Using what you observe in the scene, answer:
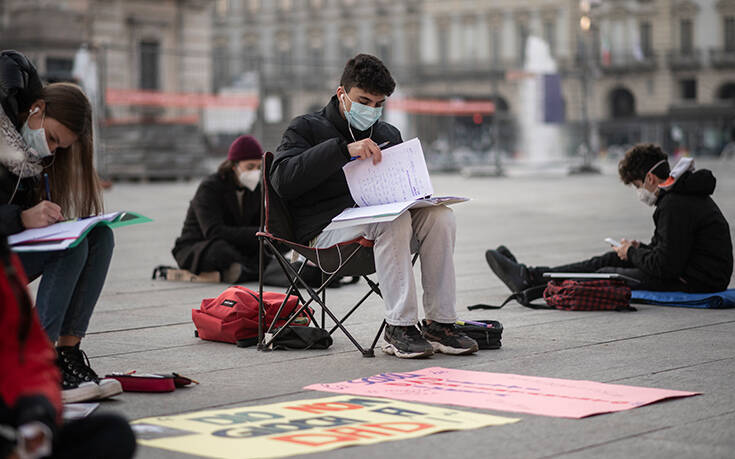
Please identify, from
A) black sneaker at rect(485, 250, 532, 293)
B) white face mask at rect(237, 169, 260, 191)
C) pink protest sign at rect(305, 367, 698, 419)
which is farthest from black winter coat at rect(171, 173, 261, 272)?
pink protest sign at rect(305, 367, 698, 419)

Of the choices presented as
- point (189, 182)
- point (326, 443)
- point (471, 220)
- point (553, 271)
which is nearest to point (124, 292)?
point (553, 271)

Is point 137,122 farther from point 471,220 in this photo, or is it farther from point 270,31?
point 270,31

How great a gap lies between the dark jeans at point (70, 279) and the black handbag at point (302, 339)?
137cm

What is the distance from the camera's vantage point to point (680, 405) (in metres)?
4.11

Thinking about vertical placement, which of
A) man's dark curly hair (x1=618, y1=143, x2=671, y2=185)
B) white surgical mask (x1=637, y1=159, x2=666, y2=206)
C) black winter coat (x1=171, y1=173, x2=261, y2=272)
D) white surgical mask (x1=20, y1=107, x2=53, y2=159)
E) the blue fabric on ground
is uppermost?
white surgical mask (x1=20, y1=107, x2=53, y2=159)

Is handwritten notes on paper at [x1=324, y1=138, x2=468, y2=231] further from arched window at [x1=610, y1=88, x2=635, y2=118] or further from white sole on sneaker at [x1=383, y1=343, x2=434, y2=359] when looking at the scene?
arched window at [x1=610, y1=88, x2=635, y2=118]

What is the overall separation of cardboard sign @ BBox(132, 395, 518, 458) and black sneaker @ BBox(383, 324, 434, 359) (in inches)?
35.6

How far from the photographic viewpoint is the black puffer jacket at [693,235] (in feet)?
21.6

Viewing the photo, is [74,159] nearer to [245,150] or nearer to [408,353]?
[408,353]

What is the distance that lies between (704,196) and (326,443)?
3.87m

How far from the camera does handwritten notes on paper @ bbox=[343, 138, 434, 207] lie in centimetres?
520

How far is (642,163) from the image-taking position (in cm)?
680

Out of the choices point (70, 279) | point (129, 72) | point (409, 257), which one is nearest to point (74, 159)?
point (70, 279)

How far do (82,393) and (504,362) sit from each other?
1904mm
